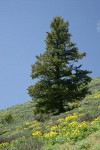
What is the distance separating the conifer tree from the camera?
29.5 meters

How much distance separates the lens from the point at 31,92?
97.1ft

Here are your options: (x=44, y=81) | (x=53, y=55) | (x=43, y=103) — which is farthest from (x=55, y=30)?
(x=43, y=103)

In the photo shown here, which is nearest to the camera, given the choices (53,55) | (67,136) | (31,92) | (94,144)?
(94,144)

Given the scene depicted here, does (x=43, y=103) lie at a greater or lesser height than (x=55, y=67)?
lesser

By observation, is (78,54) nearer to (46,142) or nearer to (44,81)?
(44,81)

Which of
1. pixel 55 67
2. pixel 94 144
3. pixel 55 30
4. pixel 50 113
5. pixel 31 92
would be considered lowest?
pixel 94 144

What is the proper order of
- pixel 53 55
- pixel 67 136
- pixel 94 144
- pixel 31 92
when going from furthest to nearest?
1. pixel 53 55
2. pixel 31 92
3. pixel 67 136
4. pixel 94 144

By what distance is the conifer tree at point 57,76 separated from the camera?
96.8ft

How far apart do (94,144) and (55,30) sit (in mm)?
21469

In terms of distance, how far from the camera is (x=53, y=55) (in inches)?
1244

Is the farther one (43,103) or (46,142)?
(43,103)

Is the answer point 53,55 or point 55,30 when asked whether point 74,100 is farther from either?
point 55,30

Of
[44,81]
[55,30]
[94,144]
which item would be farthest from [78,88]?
[94,144]

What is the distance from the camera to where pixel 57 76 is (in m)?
30.7
